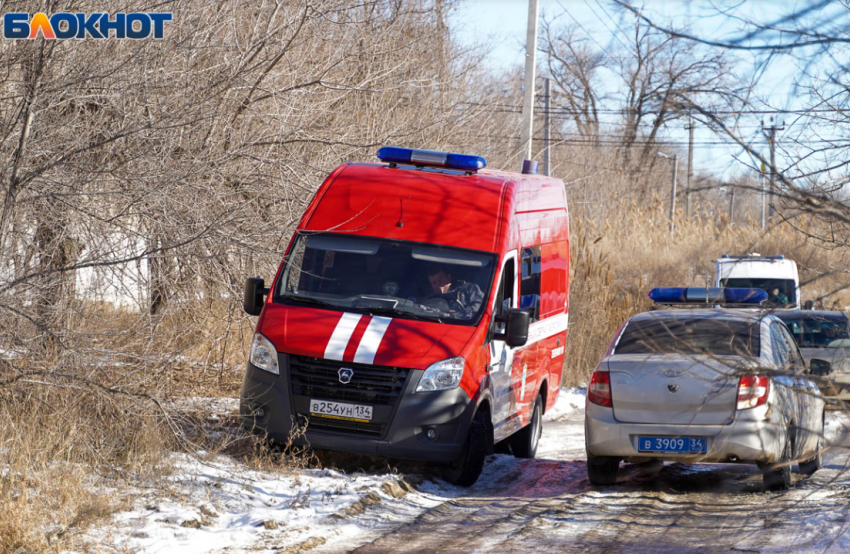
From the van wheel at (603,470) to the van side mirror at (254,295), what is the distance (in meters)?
3.36

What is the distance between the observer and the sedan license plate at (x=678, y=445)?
8227 millimetres

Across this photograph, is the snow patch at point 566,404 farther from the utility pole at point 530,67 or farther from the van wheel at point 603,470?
the van wheel at point 603,470

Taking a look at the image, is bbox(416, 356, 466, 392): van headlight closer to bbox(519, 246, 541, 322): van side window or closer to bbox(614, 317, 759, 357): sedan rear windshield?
bbox(614, 317, 759, 357): sedan rear windshield

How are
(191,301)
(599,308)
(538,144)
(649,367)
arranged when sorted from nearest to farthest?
(649,367)
(191,301)
(599,308)
(538,144)

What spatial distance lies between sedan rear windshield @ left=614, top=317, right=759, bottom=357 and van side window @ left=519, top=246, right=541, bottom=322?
1.25 m

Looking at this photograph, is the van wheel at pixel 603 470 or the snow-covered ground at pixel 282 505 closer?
the snow-covered ground at pixel 282 505

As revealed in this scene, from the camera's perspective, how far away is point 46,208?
830cm

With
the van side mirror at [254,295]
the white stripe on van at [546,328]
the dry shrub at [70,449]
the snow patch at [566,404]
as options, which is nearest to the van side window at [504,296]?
the white stripe on van at [546,328]

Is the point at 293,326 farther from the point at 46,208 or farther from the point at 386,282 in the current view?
the point at 46,208

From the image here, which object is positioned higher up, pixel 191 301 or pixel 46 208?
pixel 46 208

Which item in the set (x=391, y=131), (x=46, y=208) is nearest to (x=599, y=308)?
(x=391, y=131)

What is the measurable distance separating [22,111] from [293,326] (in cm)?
284

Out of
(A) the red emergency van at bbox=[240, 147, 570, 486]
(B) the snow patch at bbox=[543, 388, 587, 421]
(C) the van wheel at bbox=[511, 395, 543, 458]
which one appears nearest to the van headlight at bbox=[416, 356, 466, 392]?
(A) the red emergency van at bbox=[240, 147, 570, 486]

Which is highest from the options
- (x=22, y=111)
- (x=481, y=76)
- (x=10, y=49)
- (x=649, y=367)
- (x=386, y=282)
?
(x=481, y=76)
